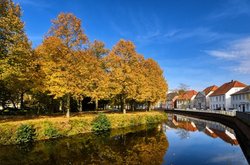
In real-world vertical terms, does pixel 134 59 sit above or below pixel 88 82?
above

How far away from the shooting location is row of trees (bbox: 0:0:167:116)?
26.8 m

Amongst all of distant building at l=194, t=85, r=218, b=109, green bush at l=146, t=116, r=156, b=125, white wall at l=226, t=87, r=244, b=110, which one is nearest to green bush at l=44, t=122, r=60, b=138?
green bush at l=146, t=116, r=156, b=125

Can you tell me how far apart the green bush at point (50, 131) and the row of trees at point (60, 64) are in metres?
4.90

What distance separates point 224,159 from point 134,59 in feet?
99.5

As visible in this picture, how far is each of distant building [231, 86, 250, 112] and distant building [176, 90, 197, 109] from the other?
58.6 m

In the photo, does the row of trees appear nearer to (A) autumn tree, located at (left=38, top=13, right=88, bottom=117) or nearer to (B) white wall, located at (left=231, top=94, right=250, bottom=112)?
(A) autumn tree, located at (left=38, top=13, right=88, bottom=117)

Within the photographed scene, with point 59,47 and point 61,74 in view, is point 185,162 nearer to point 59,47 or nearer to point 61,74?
point 61,74

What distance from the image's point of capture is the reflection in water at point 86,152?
17844 mm

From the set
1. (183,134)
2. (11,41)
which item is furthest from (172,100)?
(11,41)

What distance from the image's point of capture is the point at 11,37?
26797 mm

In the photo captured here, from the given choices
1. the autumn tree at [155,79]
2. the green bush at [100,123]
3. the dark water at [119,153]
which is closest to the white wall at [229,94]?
the autumn tree at [155,79]

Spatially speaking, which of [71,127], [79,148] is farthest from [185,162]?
[71,127]

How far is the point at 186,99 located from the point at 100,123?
118 m

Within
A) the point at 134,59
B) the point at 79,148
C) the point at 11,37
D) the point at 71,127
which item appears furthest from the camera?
the point at 134,59
